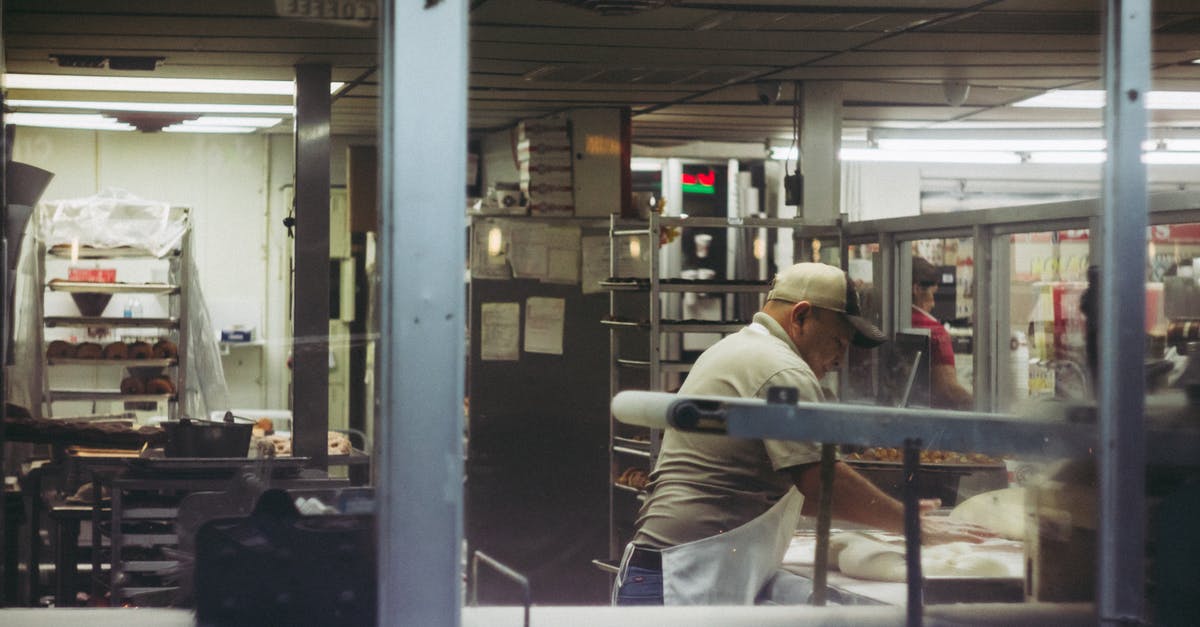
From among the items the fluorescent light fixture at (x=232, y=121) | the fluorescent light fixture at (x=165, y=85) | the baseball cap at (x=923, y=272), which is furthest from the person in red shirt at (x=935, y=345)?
the fluorescent light fixture at (x=232, y=121)

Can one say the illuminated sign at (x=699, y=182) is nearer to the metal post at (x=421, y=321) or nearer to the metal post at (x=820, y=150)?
the metal post at (x=820, y=150)

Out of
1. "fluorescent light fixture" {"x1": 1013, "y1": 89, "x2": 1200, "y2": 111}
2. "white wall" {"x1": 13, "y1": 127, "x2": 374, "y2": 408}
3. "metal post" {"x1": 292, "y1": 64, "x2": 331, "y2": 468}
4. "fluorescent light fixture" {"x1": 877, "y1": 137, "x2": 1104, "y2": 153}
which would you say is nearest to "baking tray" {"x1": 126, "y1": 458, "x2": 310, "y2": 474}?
"metal post" {"x1": 292, "y1": 64, "x2": 331, "y2": 468}

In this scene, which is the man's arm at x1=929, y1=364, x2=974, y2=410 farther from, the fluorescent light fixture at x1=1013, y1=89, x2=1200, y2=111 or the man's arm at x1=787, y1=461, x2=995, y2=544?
the man's arm at x1=787, y1=461, x2=995, y2=544

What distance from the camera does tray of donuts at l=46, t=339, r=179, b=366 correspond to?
23.3 ft

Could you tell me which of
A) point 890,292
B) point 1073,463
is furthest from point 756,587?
point 890,292

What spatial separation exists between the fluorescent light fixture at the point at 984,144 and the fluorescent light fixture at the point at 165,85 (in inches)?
163

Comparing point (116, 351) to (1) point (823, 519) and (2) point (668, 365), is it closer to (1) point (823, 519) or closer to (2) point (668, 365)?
(2) point (668, 365)

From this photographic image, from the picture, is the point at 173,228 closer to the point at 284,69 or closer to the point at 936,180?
the point at 284,69

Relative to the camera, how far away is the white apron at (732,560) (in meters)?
3.24

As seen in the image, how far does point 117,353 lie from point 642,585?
15.3 ft

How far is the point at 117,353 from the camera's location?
281 inches

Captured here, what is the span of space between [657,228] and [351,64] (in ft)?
5.25

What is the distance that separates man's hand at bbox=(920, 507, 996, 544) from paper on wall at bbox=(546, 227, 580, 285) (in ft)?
13.2

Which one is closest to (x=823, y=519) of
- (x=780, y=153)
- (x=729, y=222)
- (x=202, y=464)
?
(x=202, y=464)
